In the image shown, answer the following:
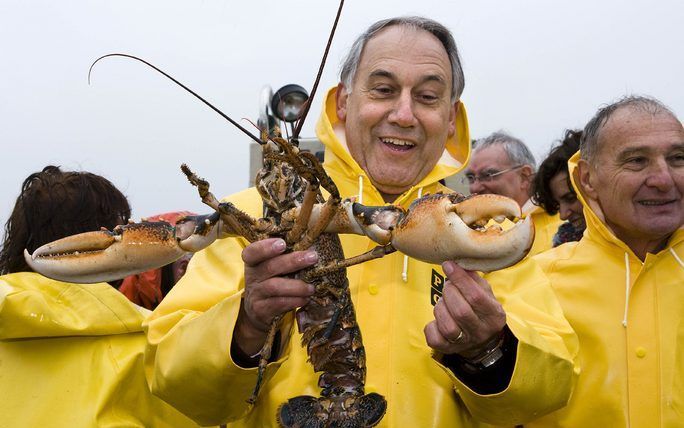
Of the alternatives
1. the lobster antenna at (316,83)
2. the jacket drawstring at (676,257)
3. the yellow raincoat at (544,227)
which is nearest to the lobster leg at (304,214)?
the lobster antenna at (316,83)

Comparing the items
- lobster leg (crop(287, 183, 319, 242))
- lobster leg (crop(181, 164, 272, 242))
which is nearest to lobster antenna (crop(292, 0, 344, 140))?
lobster leg (crop(287, 183, 319, 242))

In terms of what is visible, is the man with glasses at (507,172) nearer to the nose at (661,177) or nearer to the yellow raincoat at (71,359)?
the nose at (661,177)

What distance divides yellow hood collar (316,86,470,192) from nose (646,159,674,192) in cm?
93

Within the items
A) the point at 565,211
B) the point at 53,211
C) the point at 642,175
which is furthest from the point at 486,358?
the point at 565,211

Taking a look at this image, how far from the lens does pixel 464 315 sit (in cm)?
231

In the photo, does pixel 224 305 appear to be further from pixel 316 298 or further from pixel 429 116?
pixel 429 116

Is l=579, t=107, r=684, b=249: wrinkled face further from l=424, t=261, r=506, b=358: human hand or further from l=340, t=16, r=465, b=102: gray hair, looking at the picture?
l=424, t=261, r=506, b=358: human hand

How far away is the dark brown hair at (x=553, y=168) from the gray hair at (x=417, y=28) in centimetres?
235

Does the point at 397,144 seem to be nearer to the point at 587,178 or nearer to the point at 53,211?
the point at 587,178

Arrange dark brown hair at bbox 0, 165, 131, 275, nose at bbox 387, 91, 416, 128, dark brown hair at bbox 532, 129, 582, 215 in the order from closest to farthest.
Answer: nose at bbox 387, 91, 416, 128 < dark brown hair at bbox 0, 165, 131, 275 < dark brown hair at bbox 532, 129, 582, 215

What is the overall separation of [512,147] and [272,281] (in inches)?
200

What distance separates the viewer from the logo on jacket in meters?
2.90

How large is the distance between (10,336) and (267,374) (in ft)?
5.21

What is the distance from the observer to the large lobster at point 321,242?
2076 millimetres
